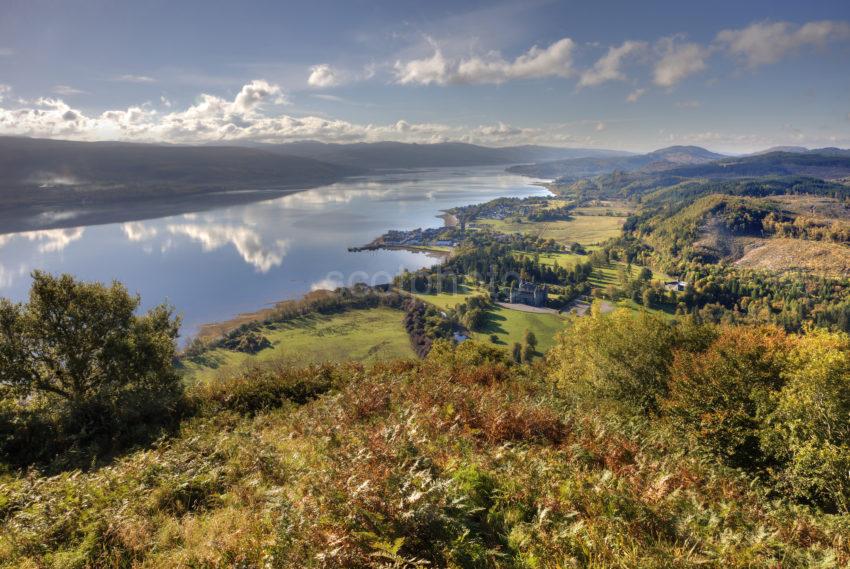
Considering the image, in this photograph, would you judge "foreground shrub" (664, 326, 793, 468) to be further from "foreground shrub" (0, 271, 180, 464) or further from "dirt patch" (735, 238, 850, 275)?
"dirt patch" (735, 238, 850, 275)

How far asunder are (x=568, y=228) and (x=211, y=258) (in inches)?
5505

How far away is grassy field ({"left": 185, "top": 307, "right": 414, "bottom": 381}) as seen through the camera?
47375 mm

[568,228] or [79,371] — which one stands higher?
[79,371]

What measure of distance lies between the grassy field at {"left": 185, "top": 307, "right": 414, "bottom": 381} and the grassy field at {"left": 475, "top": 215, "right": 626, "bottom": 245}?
9867 centimetres

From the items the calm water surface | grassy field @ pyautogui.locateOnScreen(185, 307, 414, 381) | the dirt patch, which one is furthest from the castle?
the dirt patch

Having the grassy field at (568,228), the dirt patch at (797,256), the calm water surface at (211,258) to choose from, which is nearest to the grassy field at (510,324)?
the calm water surface at (211,258)

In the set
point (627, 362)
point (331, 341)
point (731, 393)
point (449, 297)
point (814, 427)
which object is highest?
point (814, 427)

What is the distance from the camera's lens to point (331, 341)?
189 ft

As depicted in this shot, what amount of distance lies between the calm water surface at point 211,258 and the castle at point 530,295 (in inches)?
1079

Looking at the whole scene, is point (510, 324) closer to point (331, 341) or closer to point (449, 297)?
point (449, 297)

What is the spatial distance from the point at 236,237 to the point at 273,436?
112239mm

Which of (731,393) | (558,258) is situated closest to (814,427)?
(731,393)

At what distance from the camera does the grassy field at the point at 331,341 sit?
47375 mm

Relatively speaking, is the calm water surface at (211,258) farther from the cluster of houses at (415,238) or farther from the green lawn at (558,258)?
the green lawn at (558,258)
